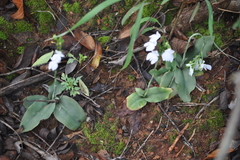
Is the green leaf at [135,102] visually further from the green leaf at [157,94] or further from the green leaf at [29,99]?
the green leaf at [29,99]

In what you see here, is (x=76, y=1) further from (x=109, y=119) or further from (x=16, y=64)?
(x=109, y=119)

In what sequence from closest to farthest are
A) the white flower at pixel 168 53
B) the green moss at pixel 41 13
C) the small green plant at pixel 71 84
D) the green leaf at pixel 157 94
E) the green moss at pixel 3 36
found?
1. the white flower at pixel 168 53
2. the green leaf at pixel 157 94
3. the small green plant at pixel 71 84
4. the green moss at pixel 3 36
5. the green moss at pixel 41 13

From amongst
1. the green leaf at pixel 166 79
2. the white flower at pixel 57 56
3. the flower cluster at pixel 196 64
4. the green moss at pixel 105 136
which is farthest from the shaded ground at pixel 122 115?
the white flower at pixel 57 56

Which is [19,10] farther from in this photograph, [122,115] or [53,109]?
[122,115]

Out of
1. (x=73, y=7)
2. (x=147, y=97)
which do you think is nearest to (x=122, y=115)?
(x=147, y=97)

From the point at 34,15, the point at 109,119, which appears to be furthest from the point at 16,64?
the point at 109,119
